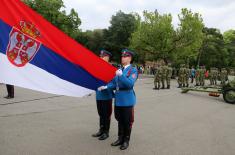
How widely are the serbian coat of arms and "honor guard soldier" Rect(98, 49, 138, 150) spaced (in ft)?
4.81

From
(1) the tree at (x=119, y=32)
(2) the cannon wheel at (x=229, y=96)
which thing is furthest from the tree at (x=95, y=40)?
(2) the cannon wheel at (x=229, y=96)

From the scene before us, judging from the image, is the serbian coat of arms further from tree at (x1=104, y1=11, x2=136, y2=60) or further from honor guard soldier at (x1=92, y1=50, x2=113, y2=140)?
tree at (x1=104, y1=11, x2=136, y2=60)

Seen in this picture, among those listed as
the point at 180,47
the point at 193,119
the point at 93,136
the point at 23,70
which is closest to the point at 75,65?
the point at 23,70

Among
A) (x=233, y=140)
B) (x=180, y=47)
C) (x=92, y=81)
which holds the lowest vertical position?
(x=233, y=140)

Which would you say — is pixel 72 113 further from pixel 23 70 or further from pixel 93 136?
pixel 23 70

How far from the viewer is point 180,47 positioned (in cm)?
3403

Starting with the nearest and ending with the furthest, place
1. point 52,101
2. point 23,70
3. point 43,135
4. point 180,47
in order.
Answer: point 23,70 → point 43,135 → point 52,101 → point 180,47

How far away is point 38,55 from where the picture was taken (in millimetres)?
4660

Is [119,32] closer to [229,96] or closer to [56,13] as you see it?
[56,13]

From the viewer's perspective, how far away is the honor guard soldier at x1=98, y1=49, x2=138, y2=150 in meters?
5.20

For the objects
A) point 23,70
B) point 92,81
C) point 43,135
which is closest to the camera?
point 23,70

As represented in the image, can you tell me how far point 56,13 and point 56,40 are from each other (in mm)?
43761

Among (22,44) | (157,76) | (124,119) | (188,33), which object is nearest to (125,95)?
(124,119)

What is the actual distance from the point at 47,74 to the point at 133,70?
4.93 ft
